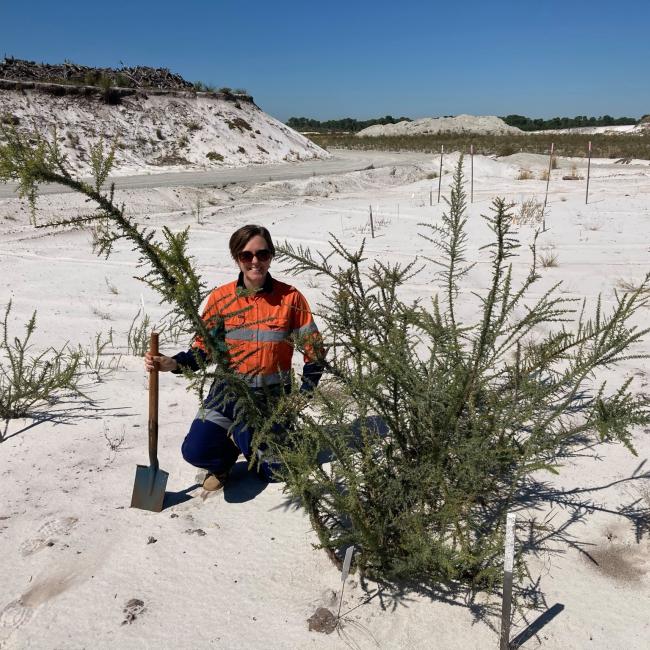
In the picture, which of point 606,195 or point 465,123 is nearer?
point 606,195

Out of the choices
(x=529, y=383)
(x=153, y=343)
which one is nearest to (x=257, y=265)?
(x=153, y=343)

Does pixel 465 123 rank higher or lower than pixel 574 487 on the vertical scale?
higher

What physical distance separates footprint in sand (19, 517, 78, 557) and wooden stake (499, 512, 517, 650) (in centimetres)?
159

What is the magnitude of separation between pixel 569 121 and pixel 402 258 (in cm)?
6648

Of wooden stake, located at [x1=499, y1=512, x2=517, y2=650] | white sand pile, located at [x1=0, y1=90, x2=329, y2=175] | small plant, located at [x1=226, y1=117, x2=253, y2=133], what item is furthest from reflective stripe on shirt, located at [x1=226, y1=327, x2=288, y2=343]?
small plant, located at [x1=226, y1=117, x2=253, y2=133]

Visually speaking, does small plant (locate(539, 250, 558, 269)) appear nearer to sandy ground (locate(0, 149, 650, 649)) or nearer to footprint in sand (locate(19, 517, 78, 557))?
sandy ground (locate(0, 149, 650, 649))

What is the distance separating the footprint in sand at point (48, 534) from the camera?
2170mm

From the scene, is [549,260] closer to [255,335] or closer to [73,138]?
[255,335]

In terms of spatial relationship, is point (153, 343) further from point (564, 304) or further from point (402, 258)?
point (402, 258)

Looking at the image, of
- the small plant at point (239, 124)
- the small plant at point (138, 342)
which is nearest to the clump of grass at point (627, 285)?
the small plant at point (138, 342)

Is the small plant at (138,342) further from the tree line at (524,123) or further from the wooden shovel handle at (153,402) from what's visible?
the tree line at (524,123)

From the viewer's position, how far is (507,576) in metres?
1.55

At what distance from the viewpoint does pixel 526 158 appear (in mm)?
16672

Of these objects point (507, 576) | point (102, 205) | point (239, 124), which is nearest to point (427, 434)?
point (507, 576)
